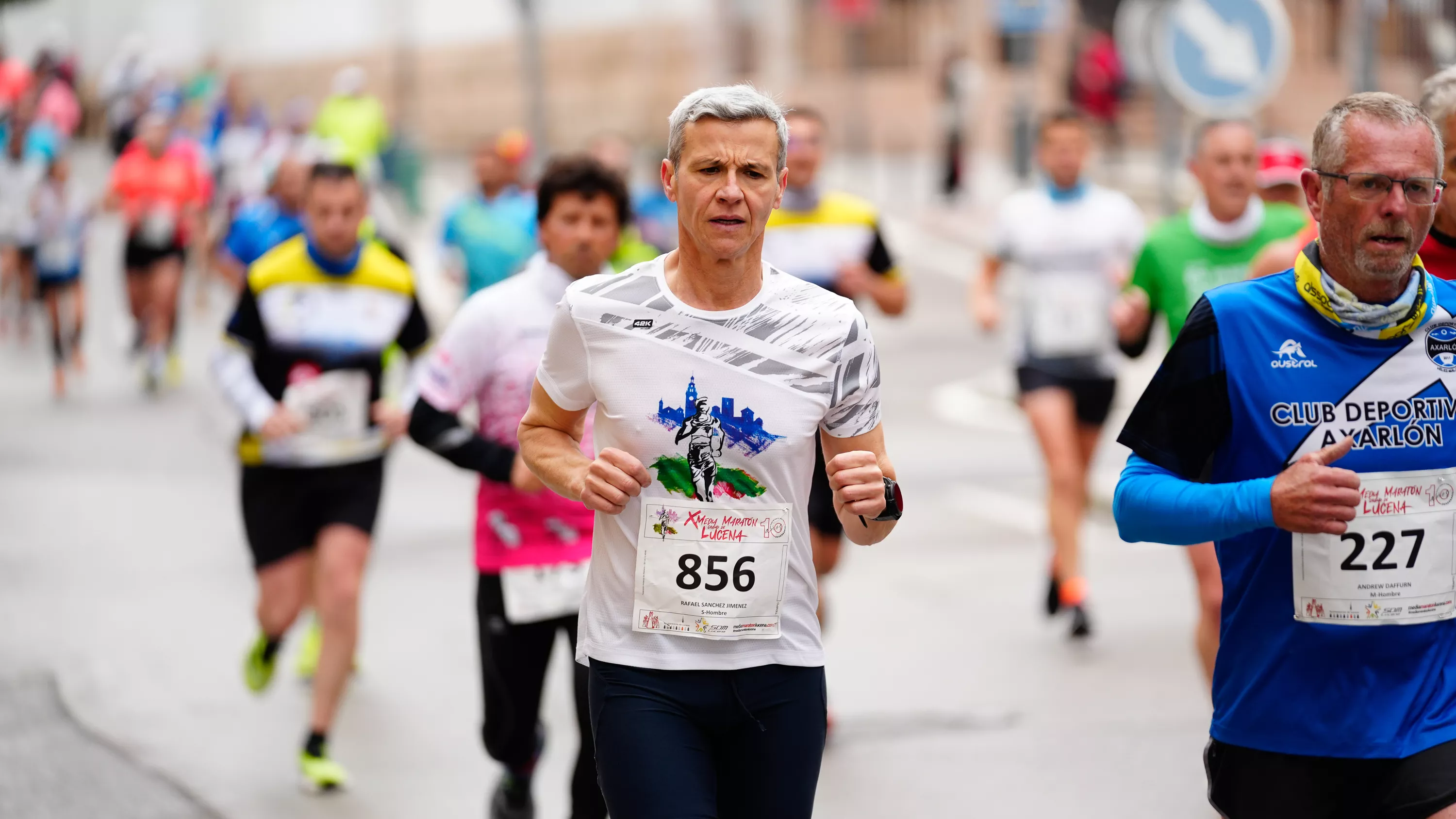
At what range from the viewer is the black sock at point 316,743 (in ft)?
22.2

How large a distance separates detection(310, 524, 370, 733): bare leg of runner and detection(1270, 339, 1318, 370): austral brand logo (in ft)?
12.4

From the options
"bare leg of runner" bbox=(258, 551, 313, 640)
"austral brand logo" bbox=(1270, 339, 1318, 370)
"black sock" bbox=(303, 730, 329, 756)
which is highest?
"austral brand logo" bbox=(1270, 339, 1318, 370)

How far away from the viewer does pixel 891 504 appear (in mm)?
3883

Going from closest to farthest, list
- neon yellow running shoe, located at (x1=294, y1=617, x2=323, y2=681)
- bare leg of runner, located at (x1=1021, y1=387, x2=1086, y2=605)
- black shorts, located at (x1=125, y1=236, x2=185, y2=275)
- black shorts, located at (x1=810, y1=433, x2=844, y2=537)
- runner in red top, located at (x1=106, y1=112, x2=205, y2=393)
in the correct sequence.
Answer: black shorts, located at (x1=810, y1=433, x2=844, y2=537) < neon yellow running shoe, located at (x1=294, y1=617, x2=323, y2=681) < bare leg of runner, located at (x1=1021, y1=387, x2=1086, y2=605) < runner in red top, located at (x1=106, y1=112, x2=205, y2=393) < black shorts, located at (x1=125, y1=236, x2=185, y2=275)

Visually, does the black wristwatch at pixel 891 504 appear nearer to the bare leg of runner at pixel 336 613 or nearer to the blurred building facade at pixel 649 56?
the bare leg of runner at pixel 336 613

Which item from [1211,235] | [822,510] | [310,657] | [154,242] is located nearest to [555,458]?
[822,510]

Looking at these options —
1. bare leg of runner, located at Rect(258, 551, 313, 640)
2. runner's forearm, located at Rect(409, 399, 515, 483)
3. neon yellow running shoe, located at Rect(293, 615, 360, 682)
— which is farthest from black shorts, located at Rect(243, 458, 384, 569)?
runner's forearm, located at Rect(409, 399, 515, 483)

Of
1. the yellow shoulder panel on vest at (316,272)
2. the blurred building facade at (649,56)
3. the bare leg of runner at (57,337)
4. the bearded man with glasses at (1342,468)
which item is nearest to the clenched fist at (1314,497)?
the bearded man with glasses at (1342,468)

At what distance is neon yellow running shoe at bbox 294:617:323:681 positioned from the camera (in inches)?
332

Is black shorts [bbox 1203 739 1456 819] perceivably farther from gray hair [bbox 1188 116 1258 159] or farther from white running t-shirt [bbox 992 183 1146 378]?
white running t-shirt [bbox 992 183 1146 378]

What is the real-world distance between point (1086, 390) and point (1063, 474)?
41cm

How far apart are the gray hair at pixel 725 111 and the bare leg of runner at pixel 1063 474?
5.22 meters

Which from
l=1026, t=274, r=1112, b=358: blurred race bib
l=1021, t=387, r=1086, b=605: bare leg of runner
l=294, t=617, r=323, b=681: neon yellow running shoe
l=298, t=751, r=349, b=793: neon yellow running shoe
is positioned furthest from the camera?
l=1026, t=274, r=1112, b=358: blurred race bib

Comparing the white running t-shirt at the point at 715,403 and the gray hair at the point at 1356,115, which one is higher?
the gray hair at the point at 1356,115
